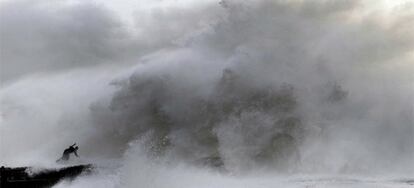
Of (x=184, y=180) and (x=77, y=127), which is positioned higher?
(x=77, y=127)

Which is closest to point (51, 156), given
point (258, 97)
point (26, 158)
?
point (26, 158)

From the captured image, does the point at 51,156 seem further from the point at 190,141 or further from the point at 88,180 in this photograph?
the point at 88,180

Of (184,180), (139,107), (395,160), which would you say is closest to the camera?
(184,180)

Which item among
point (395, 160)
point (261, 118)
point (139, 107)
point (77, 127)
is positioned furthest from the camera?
point (77, 127)

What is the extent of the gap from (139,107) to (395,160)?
70.7ft

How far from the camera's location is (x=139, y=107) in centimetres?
4897

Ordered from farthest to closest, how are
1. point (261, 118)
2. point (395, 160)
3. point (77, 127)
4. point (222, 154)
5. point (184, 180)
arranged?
point (77, 127) → point (395, 160) → point (261, 118) → point (222, 154) → point (184, 180)

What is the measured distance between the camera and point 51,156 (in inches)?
1785

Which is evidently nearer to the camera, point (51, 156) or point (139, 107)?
point (51, 156)

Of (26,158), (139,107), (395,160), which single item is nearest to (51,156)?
(26,158)

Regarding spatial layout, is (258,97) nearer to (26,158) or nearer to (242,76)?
(242,76)

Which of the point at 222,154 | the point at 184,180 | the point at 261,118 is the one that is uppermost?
the point at 261,118

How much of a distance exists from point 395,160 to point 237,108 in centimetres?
1307

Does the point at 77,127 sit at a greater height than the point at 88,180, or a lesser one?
greater
